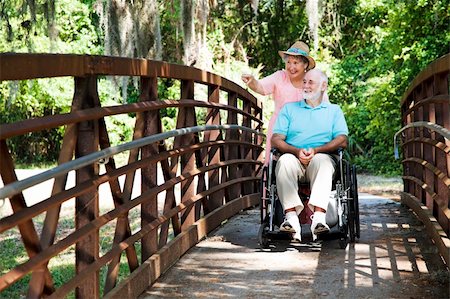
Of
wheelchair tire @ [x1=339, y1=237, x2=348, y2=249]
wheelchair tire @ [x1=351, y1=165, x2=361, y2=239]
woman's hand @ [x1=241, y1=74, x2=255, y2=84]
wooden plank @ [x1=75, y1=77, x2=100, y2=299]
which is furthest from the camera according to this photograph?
woman's hand @ [x1=241, y1=74, x2=255, y2=84]

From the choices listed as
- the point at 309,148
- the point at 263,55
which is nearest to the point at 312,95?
the point at 309,148

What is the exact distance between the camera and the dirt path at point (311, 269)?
4.32 meters

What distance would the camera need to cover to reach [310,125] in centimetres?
588

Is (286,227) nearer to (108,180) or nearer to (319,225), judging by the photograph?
(319,225)

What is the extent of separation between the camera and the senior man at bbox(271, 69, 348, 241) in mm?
5438

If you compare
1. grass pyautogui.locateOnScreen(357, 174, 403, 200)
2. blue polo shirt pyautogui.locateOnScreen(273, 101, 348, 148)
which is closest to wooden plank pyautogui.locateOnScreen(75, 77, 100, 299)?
blue polo shirt pyautogui.locateOnScreen(273, 101, 348, 148)

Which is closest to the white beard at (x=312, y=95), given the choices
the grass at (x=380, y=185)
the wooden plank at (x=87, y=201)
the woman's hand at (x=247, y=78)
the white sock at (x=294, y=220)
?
the woman's hand at (x=247, y=78)

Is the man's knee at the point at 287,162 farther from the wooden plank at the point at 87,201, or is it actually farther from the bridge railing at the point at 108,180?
the wooden plank at the point at 87,201

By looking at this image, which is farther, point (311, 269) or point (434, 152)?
point (434, 152)

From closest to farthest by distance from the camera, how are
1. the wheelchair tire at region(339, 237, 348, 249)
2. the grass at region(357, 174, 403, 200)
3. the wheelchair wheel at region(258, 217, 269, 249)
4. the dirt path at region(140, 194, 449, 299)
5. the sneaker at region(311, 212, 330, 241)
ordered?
the dirt path at region(140, 194, 449, 299) → the sneaker at region(311, 212, 330, 241) → the wheelchair tire at region(339, 237, 348, 249) → the wheelchair wheel at region(258, 217, 269, 249) → the grass at region(357, 174, 403, 200)

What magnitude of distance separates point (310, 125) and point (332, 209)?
644mm

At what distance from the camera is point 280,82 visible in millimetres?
6582

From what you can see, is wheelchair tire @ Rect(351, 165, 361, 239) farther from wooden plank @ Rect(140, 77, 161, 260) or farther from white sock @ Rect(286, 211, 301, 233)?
wooden plank @ Rect(140, 77, 161, 260)

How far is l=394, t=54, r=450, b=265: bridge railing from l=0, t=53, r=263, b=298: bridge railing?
4.86 ft
